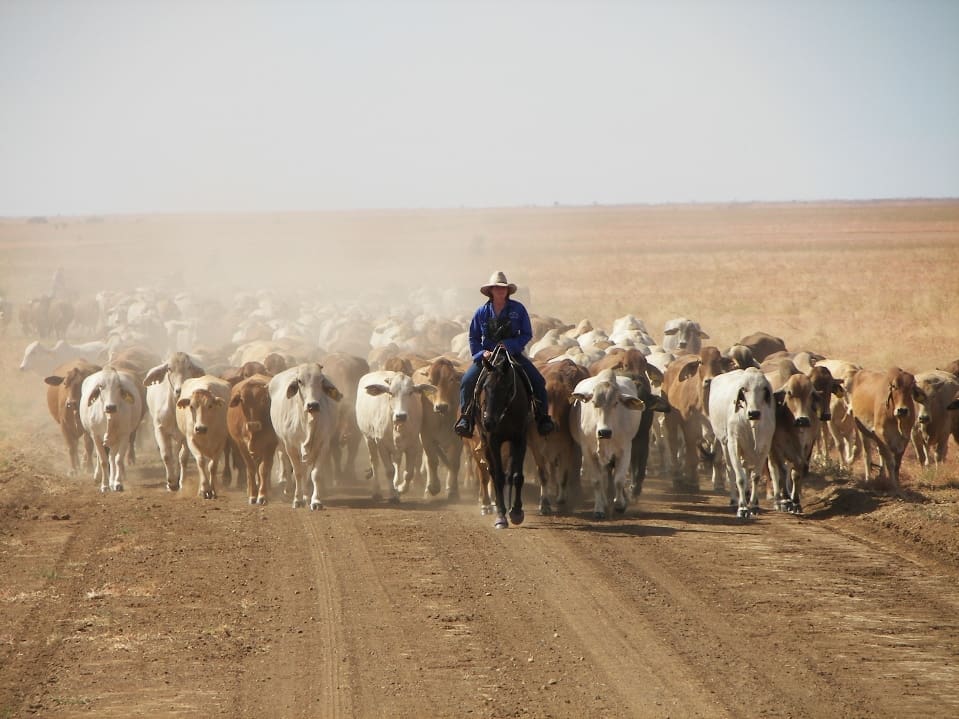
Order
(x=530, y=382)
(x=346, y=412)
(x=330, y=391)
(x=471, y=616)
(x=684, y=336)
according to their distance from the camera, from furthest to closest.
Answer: (x=684, y=336)
(x=346, y=412)
(x=330, y=391)
(x=530, y=382)
(x=471, y=616)

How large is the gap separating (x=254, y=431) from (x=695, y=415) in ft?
20.0

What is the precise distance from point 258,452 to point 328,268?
69.3 m

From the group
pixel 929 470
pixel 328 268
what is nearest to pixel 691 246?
pixel 328 268

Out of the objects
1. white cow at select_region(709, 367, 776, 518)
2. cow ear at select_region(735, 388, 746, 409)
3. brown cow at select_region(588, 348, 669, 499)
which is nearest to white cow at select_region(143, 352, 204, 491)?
brown cow at select_region(588, 348, 669, 499)

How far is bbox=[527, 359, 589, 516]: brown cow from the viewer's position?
15078mm

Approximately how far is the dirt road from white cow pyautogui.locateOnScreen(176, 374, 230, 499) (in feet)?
5.73

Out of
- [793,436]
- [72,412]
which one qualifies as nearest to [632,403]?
[793,436]

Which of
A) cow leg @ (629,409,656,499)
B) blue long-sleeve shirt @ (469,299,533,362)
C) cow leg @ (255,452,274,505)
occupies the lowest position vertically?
cow leg @ (255,452,274,505)

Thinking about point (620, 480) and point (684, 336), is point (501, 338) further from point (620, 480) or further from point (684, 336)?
point (684, 336)

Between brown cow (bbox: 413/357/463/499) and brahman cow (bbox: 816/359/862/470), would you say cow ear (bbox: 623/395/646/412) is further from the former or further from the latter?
brahman cow (bbox: 816/359/862/470)

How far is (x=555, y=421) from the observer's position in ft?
50.2

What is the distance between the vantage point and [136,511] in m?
15.4

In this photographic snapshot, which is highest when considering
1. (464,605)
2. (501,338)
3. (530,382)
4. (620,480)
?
(501,338)

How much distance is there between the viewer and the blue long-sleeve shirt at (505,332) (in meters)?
14.2
